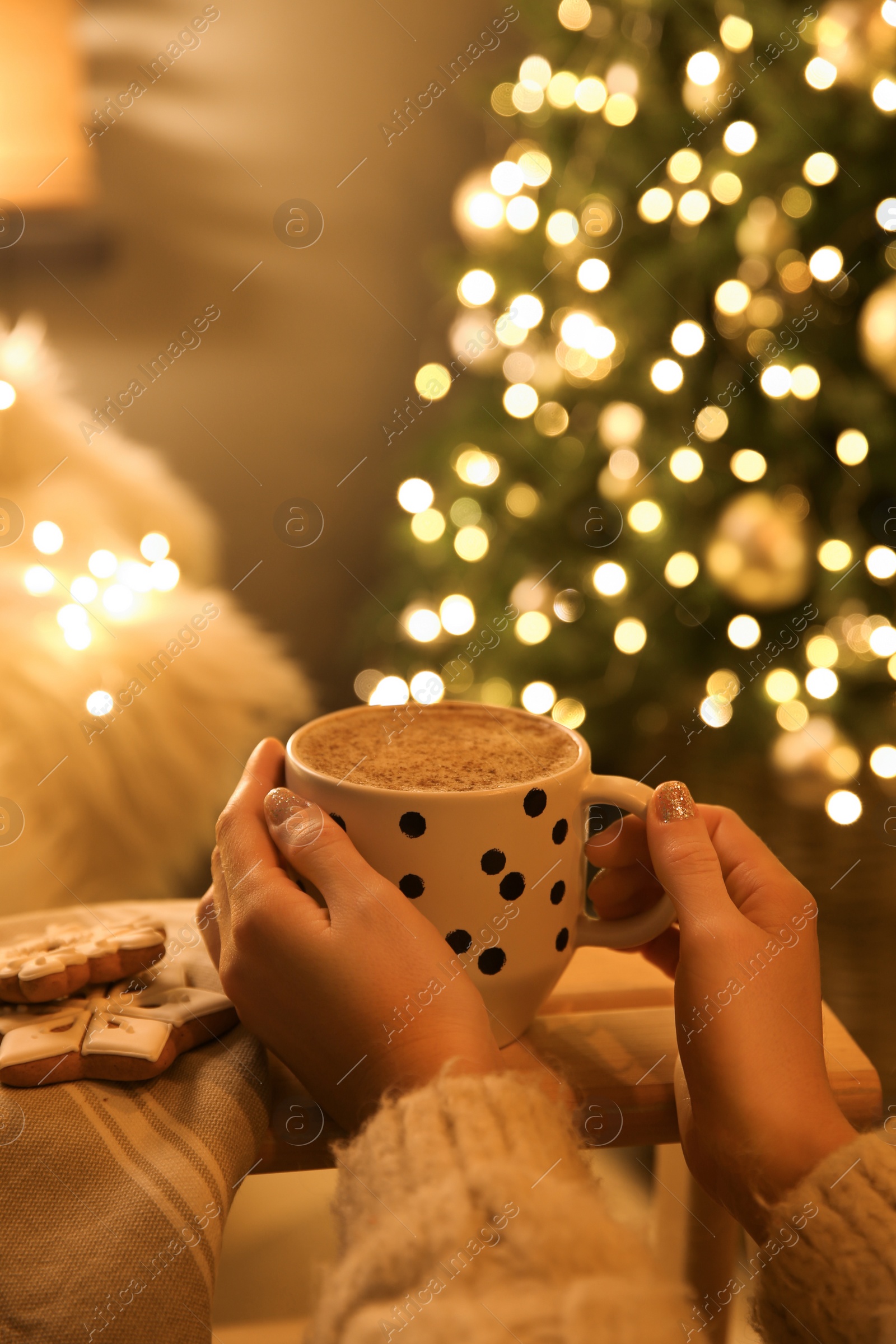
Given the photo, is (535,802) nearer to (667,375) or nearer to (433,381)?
(667,375)

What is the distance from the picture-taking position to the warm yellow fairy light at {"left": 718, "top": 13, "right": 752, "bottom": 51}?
136 cm

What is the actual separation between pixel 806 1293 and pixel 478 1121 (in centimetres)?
17

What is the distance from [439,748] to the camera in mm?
582

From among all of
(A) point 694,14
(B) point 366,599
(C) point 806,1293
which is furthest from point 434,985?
(B) point 366,599

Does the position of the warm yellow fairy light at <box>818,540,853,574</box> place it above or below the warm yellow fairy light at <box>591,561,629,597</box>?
below

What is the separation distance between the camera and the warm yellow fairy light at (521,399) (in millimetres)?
1671

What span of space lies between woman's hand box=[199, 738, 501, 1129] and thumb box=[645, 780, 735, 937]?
128mm

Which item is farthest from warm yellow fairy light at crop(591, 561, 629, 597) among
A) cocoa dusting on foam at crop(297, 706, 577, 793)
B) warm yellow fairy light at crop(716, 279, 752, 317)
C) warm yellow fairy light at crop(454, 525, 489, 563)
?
cocoa dusting on foam at crop(297, 706, 577, 793)

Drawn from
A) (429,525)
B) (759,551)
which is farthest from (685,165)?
(429,525)

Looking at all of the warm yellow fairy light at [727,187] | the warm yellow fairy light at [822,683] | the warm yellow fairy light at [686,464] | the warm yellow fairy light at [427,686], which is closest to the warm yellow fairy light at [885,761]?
the warm yellow fairy light at [822,683]

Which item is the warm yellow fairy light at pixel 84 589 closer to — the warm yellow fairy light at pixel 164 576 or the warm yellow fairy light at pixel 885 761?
the warm yellow fairy light at pixel 164 576

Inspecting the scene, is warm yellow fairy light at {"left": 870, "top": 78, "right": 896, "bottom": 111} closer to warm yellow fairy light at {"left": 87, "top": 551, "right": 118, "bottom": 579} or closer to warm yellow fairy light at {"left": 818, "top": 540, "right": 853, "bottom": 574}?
warm yellow fairy light at {"left": 818, "top": 540, "right": 853, "bottom": 574}

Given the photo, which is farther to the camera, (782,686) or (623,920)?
(782,686)

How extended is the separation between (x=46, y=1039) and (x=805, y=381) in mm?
1342
